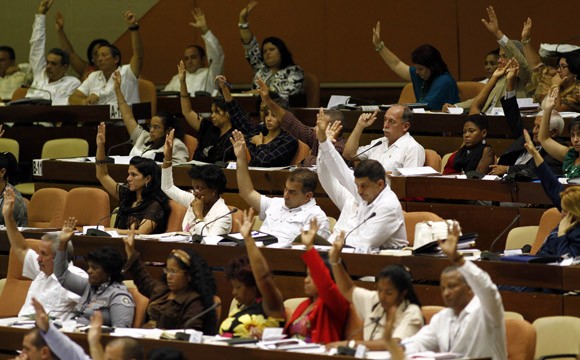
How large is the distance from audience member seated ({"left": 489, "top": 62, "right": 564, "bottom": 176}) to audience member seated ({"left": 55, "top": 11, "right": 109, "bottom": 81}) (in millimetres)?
4034

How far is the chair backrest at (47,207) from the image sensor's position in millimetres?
8258

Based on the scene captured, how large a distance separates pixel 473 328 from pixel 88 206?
12.1 ft

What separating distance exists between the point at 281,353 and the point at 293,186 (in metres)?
1.92

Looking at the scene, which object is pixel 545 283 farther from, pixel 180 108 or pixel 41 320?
pixel 180 108

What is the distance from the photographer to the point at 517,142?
25.6ft

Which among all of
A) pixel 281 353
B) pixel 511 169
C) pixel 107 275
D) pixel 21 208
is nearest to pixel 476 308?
pixel 281 353

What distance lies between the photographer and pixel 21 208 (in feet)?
26.3

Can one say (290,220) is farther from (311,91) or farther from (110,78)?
(110,78)

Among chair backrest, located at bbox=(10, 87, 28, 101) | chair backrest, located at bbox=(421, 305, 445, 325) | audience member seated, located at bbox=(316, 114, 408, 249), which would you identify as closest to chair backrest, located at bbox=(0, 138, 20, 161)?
chair backrest, located at bbox=(10, 87, 28, 101)

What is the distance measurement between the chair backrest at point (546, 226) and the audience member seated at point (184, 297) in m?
1.66

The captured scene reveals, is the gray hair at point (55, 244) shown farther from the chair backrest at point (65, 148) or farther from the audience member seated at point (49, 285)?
the chair backrest at point (65, 148)

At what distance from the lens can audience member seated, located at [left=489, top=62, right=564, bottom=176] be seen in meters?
7.55

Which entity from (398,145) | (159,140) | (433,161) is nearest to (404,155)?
(398,145)

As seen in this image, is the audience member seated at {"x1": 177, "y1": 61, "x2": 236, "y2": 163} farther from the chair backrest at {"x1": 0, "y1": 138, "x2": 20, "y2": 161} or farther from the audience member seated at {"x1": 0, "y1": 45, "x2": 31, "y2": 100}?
the audience member seated at {"x1": 0, "y1": 45, "x2": 31, "y2": 100}
